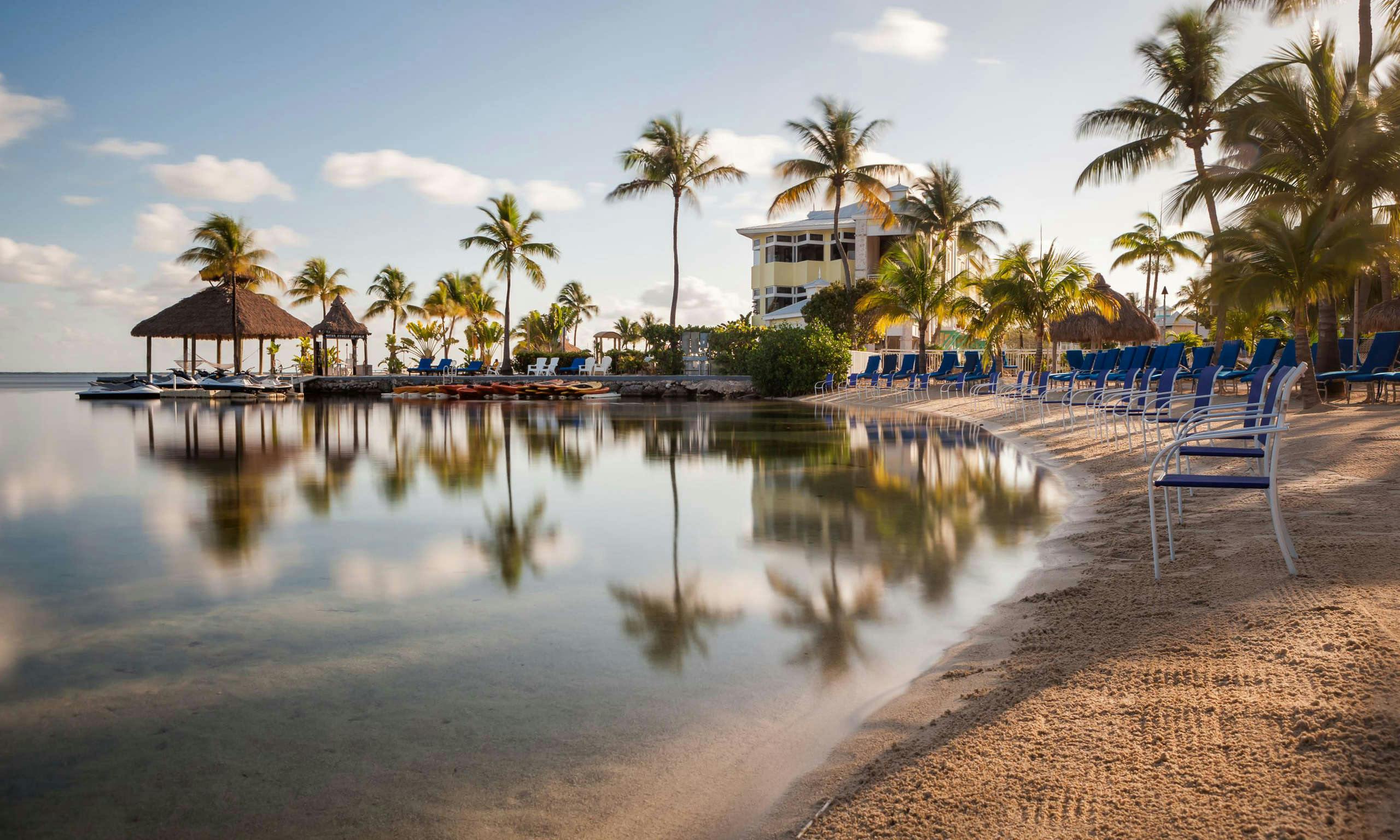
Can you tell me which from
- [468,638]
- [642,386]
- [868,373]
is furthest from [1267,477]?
[642,386]

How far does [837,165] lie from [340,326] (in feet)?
84.1

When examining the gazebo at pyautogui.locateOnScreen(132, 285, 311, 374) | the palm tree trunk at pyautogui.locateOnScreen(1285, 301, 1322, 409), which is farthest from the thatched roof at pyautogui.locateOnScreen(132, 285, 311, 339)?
the palm tree trunk at pyautogui.locateOnScreen(1285, 301, 1322, 409)

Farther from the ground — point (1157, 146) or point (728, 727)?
point (1157, 146)

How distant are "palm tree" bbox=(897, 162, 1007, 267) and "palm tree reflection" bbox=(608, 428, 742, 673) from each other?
116 ft

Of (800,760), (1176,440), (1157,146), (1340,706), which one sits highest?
(1157,146)

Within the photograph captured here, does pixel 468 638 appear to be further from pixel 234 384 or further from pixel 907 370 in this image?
pixel 234 384

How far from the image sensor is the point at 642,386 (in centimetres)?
3291

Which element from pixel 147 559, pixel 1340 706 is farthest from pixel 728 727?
pixel 147 559

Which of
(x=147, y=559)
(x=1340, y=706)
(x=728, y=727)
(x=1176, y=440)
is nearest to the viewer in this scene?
(x=1340, y=706)

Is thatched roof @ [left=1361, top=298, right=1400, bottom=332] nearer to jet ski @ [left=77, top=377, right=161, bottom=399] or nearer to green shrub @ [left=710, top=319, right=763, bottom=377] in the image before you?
green shrub @ [left=710, top=319, right=763, bottom=377]

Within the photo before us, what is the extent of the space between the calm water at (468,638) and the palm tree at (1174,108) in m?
18.0

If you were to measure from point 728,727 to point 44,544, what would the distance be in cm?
581

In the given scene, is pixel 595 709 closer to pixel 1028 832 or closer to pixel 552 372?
pixel 1028 832

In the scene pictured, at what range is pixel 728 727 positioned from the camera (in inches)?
119
